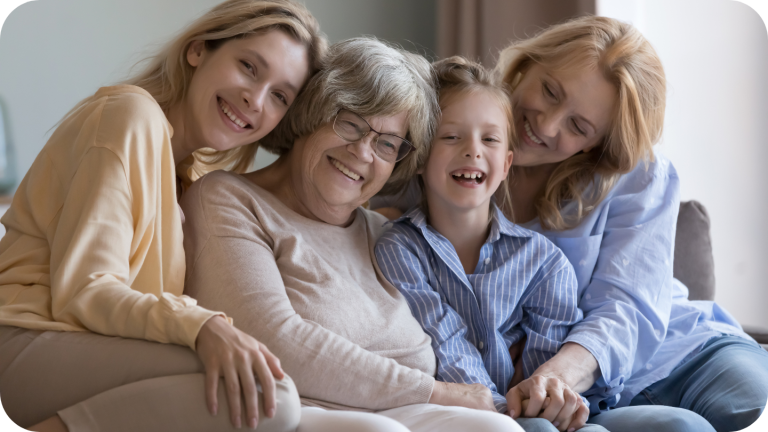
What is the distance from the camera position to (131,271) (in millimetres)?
1258

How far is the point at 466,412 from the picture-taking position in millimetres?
1236

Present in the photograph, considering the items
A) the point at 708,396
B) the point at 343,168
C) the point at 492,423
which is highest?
the point at 343,168

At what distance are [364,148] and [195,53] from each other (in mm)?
474

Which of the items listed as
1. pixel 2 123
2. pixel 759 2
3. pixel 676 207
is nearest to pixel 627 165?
pixel 676 207

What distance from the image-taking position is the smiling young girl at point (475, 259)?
1596 millimetres

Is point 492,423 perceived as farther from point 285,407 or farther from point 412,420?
point 285,407

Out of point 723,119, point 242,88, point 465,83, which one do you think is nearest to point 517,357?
point 465,83

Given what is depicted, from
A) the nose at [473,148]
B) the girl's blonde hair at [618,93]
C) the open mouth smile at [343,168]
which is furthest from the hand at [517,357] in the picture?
the open mouth smile at [343,168]

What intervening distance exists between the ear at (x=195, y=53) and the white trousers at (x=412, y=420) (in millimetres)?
866

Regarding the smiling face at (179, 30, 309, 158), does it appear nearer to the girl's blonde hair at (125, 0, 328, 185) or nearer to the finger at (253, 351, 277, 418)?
the girl's blonde hair at (125, 0, 328, 185)

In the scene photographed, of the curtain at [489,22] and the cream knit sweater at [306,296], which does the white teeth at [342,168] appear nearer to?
the cream knit sweater at [306,296]

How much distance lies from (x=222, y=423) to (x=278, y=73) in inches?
31.7

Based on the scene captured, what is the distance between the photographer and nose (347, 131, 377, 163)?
153 centimetres

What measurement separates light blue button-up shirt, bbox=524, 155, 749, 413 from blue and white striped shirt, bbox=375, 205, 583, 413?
90 mm
